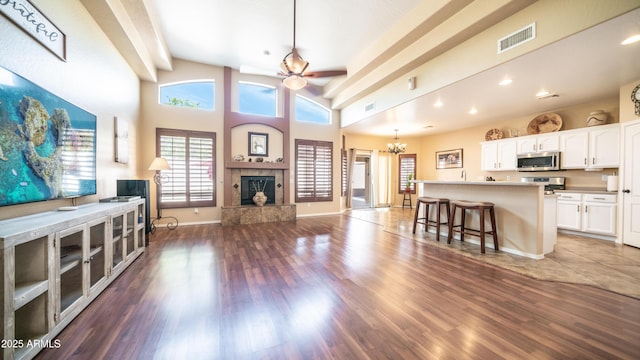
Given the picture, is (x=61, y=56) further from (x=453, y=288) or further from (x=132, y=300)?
(x=453, y=288)

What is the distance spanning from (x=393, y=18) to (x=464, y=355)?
4.66m

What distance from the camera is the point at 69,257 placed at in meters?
1.87

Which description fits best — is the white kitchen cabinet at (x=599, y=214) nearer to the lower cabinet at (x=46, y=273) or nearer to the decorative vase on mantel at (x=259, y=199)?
the decorative vase on mantel at (x=259, y=199)

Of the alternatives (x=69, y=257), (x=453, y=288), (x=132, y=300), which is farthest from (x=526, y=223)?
(x=69, y=257)

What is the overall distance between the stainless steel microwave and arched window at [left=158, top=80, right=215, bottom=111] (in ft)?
26.4

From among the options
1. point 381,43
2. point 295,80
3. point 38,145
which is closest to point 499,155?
point 381,43

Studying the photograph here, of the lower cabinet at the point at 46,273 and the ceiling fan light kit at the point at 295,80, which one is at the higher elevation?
the ceiling fan light kit at the point at 295,80

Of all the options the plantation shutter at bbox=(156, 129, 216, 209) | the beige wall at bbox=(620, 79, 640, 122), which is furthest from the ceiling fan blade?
the beige wall at bbox=(620, 79, 640, 122)

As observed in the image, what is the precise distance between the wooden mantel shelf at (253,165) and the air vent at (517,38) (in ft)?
16.5

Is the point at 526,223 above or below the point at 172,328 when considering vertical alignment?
above

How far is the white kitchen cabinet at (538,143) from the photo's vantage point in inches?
198

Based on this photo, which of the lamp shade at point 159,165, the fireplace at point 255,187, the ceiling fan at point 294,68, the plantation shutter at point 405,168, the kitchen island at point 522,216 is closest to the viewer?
the kitchen island at point 522,216

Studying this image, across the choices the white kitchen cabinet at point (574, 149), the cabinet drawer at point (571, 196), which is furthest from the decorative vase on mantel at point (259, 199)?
the white kitchen cabinet at point (574, 149)

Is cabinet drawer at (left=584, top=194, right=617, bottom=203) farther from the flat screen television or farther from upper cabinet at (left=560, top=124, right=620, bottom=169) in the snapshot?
the flat screen television
